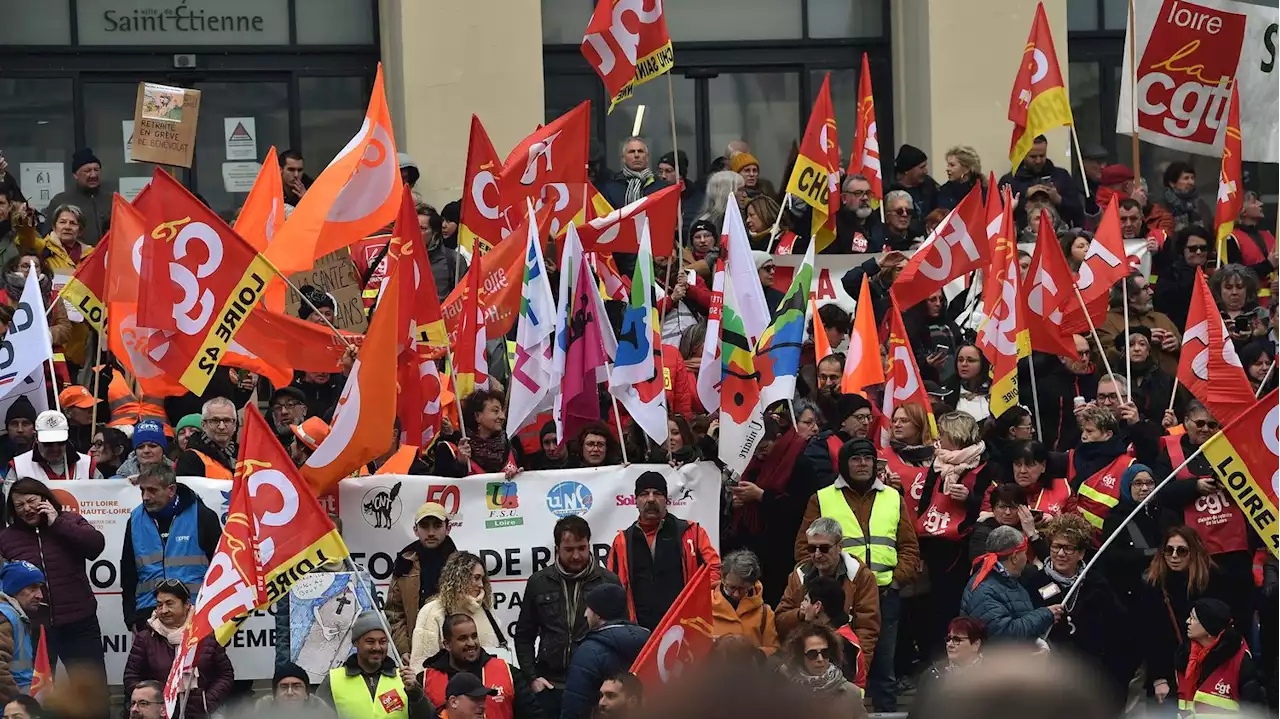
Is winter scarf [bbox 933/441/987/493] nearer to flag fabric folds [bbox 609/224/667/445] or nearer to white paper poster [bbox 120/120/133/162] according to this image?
flag fabric folds [bbox 609/224/667/445]

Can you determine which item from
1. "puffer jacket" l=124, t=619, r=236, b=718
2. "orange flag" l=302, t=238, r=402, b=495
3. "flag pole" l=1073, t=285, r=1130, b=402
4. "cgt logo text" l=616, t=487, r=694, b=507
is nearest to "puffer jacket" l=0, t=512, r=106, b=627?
"puffer jacket" l=124, t=619, r=236, b=718

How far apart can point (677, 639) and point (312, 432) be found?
3.55 metres

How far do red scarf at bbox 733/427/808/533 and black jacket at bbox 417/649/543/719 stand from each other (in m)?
2.04

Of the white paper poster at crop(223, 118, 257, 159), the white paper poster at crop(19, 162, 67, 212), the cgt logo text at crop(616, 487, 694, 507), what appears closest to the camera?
the cgt logo text at crop(616, 487, 694, 507)

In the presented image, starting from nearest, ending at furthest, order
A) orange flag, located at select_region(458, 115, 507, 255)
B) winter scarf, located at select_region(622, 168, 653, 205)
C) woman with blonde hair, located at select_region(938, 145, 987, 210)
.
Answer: orange flag, located at select_region(458, 115, 507, 255)
winter scarf, located at select_region(622, 168, 653, 205)
woman with blonde hair, located at select_region(938, 145, 987, 210)

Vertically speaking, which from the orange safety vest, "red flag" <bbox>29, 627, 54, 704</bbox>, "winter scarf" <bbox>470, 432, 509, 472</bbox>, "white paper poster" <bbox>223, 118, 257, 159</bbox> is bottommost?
the orange safety vest

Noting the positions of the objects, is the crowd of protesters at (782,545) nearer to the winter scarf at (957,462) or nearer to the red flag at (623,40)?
the winter scarf at (957,462)

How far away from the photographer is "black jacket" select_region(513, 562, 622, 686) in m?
11.8

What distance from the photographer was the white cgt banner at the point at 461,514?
12.6 meters

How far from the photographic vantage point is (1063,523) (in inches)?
485

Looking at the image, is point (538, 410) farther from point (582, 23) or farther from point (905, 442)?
point (582, 23)

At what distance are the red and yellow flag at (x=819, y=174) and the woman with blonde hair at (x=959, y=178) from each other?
4.02 feet

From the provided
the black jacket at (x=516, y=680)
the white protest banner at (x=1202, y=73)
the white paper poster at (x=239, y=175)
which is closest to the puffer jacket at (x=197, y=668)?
the black jacket at (x=516, y=680)

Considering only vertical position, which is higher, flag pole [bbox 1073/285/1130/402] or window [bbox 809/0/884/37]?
window [bbox 809/0/884/37]
